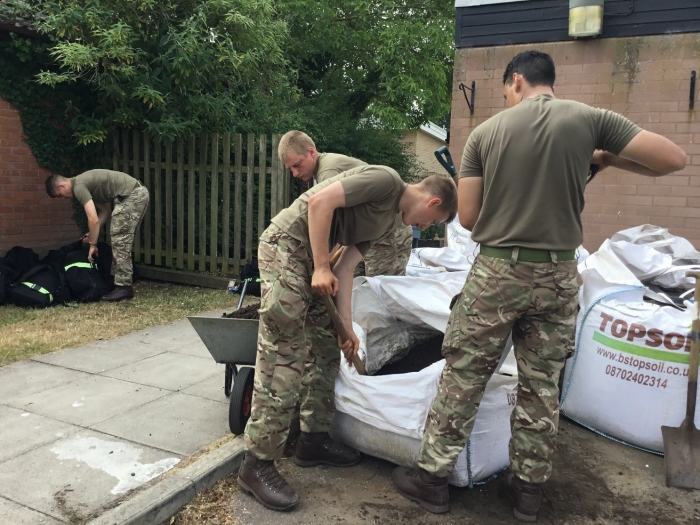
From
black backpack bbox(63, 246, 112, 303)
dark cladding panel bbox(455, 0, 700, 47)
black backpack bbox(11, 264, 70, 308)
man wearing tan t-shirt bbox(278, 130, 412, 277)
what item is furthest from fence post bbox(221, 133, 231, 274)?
man wearing tan t-shirt bbox(278, 130, 412, 277)

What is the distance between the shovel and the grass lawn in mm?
4259

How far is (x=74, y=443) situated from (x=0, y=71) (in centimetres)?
574

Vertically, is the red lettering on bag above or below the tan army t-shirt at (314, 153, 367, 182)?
below

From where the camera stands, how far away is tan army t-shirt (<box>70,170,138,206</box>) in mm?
6449

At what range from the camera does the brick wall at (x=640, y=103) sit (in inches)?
224

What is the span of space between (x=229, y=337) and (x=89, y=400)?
48.3 inches

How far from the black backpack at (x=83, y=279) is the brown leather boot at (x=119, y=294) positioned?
7 cm

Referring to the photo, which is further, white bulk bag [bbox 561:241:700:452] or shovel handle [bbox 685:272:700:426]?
white bulk bag [bbox 561:241:700:452]

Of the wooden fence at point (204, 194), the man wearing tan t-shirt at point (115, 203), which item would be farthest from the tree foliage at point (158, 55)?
the man wearing tan t-shirt at point (115, 203)

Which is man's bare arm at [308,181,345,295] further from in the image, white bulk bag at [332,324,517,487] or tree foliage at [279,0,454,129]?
tree foliage at [279,0,454,129]

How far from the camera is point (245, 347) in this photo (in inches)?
125

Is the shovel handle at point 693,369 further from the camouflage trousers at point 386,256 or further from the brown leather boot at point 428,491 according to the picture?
the camouflage trousers at point 386,256

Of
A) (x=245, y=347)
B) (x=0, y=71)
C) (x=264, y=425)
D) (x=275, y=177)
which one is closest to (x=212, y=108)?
(x=275, y=177)

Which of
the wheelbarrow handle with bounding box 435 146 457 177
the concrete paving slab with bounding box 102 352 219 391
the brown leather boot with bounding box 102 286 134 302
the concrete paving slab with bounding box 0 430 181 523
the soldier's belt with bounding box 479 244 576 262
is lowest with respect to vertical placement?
the concrete paving slab with bounding box 0 430 181 523
